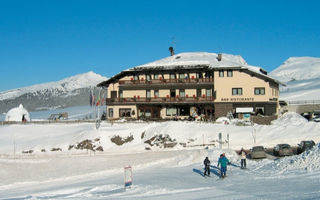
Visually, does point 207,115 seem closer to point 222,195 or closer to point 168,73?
point 168,73

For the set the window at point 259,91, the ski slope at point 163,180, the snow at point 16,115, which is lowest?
the ski slope at point 163,180

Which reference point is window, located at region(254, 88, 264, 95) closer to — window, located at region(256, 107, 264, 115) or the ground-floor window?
window, located at region(256, 107, 264, 115)

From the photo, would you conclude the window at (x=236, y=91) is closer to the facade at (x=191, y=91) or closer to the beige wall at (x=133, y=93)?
the facade at (x=191, y=91)

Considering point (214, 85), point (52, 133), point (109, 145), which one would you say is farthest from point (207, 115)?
point (52, 133)

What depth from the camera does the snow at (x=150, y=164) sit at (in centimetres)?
1919

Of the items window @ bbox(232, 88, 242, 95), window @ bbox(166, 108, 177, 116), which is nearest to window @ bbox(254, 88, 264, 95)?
window @ bbox(232, 88, 242, 95)

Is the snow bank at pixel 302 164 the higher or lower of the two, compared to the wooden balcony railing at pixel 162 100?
lower

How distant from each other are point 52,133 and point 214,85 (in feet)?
86.0

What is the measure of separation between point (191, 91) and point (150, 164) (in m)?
28.1

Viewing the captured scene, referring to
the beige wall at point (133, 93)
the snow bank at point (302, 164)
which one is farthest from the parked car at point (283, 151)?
the beige wall at point (133, 93)

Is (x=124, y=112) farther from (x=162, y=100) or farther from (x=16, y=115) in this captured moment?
(x=16, y=115)

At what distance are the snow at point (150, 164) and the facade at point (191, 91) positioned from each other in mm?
7114

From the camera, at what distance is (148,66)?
6188cm

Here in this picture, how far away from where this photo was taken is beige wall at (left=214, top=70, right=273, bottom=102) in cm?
5616
